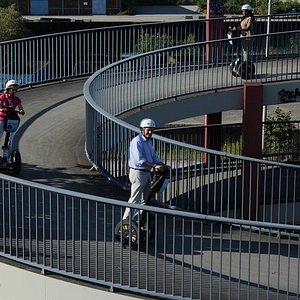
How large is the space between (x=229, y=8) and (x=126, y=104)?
171ft

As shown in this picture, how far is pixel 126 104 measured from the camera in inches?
672

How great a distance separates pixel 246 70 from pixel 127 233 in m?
10.1

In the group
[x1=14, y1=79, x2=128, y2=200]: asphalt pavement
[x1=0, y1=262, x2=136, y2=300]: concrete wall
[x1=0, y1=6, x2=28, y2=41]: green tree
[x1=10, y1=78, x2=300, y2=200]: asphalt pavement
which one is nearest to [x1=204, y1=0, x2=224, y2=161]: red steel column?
[x1=10, y1=78, x2=300, y2=200]: asphalt pavement

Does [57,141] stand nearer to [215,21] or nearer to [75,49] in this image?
[75,49]

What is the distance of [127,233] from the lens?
9422 mm

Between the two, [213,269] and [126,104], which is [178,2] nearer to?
[126,104]

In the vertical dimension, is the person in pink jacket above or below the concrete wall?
above

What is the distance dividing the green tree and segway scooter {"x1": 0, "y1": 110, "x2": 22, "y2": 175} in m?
33.3

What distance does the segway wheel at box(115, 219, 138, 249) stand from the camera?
9172 mm

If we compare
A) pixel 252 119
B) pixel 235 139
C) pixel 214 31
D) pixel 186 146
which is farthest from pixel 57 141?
pixel 235 139

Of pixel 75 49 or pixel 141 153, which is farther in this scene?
pixel 75 49

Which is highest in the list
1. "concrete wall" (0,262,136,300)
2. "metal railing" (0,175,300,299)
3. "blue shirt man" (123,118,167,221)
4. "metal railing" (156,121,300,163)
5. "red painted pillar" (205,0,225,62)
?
"red painted pillar" (205,0,225,62)

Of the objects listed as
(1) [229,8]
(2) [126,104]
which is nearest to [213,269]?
(2) [126,104]

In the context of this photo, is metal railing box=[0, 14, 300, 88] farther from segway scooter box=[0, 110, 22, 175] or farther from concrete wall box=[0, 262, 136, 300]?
concrete wall box=[0, 262, 136, 300]
